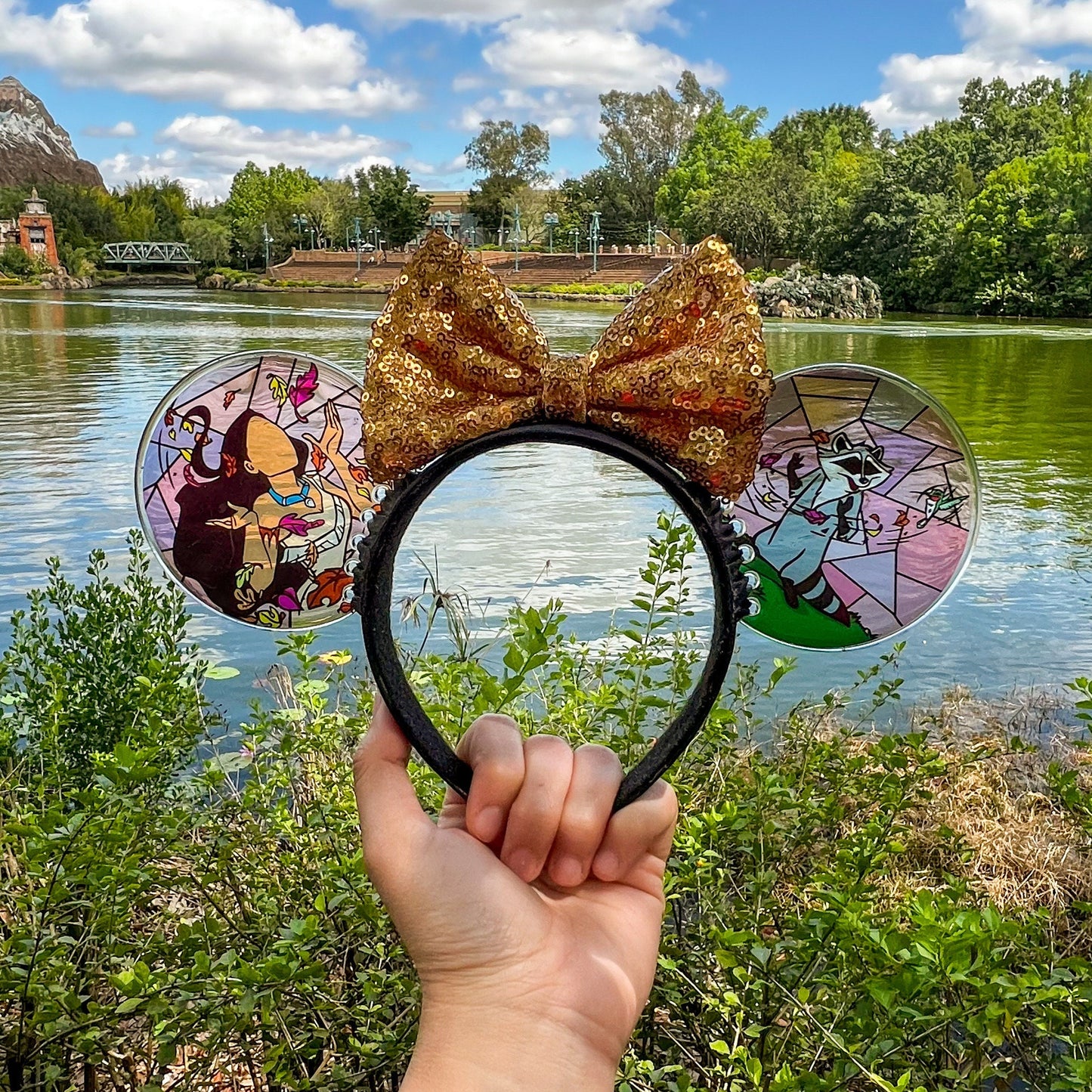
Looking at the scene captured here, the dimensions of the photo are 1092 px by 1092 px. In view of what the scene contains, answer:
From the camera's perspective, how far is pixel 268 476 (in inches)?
65.7

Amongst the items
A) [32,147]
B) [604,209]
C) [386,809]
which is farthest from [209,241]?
[32,147]

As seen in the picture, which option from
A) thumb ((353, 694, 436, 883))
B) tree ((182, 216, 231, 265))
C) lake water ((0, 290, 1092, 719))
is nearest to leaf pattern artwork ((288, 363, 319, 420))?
thumb ((353, 694, 436, 883))

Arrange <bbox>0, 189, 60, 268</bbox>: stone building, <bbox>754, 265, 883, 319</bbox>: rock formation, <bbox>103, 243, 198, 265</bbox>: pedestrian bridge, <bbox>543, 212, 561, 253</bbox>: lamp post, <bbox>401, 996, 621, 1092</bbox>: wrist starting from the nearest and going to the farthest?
<bbox>401, 996, 621, 1092</bbox>: wrist < <bbox>754, 265, 883, 319</bbox>: rock formation < <bbox>543, 212, 561, 253</bbox>: lamp post < <bbox>0, 189, 60, 268</bbox>: stone building < <bbox>103, 243, 198, 265</bbox>: pedestrian bridge

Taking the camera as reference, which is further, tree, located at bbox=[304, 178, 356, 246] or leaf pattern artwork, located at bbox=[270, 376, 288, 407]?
tree, located at bbox=[304, 178, 356, 246]

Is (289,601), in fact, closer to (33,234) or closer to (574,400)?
(574,400)

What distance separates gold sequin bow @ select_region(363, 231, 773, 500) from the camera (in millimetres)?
1294

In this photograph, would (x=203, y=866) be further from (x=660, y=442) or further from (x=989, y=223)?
(x=989, y=223)

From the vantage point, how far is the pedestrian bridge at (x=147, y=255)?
6438cm

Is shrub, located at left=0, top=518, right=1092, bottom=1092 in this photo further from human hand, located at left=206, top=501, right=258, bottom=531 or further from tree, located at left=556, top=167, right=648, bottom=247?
tree, located at left=556, top=167, right=648, bottom=247

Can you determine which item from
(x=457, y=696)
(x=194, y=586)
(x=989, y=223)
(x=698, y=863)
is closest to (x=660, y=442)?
(x=194, y=586)

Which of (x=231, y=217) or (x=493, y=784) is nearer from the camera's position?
(x=493, y=784)

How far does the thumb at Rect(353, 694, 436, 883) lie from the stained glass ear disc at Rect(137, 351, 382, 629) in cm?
50

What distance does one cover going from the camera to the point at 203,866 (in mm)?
2311

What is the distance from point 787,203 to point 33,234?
143 ft
